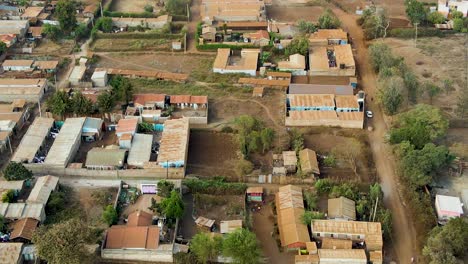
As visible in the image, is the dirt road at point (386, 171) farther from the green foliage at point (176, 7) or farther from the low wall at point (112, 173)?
the green foliage at point (176, 7)

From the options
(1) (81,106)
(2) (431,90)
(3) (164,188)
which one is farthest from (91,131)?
(2) (431,90)

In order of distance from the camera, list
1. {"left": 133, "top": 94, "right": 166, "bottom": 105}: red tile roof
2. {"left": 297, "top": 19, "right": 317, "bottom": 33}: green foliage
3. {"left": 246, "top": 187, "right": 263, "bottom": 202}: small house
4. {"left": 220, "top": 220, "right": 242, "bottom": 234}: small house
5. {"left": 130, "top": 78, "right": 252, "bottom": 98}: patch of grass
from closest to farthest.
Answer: {"left": 220, "top": 220, "right": 242, "bottom": 234}: small house, {"left": 246, "top": 187, "right": 263, "bottom": 202}: small house, {"left": 133, "top": 94, "right": 166, "bottom": 105}: red tile roof, {"left": 130, "top": 78, "right": 252, "bottom": 98}: patch of grass, {"left": 297, "top": 19, "right": 317, "bottom": 33}: green foliage

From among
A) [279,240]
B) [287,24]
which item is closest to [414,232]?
[279,240]

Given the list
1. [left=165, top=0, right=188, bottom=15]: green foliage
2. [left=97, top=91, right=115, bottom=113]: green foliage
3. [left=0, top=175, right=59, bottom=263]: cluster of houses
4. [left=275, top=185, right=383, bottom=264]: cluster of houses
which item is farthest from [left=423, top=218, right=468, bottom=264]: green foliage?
[left=165, top=0, right=188, bottom=15]: green foliage

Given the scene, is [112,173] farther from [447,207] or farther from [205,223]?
[447,207]

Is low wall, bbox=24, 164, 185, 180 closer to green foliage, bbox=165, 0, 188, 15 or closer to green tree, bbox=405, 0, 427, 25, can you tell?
green foliage, bbox=165, 0, 188, 15

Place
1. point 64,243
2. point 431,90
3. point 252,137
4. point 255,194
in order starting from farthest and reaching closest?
point 431,90
point 252,137
point 255,194
point 64,243

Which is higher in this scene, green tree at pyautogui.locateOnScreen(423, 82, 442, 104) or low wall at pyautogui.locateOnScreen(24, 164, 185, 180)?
green tree at pyautogui.locateOnScreen(423, 82, 442, 104)
